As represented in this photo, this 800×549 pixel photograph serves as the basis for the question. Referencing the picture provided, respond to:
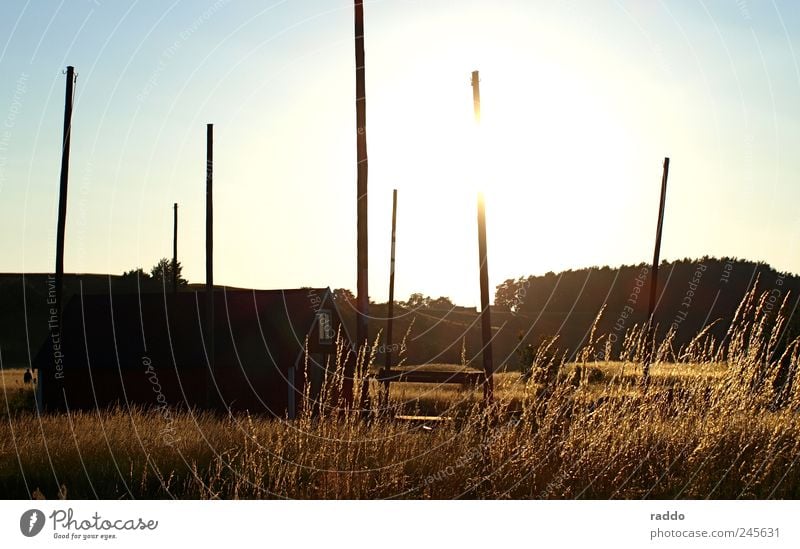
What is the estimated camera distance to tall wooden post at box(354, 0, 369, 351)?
1498cm

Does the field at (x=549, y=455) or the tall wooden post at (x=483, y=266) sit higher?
the tall wooden post at (x=483, y=266)

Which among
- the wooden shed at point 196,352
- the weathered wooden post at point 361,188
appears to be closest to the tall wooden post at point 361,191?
the weathered wooden post at point 361,188

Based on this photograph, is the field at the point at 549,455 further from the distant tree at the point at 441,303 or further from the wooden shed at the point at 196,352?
the distant tree at the point at 441,303

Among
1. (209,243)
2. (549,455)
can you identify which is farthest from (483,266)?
(209,243)

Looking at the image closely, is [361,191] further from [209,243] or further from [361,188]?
[209,243]

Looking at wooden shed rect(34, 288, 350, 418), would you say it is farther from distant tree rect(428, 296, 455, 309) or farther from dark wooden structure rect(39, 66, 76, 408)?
distant tree rect(428, 296, 455, 309)

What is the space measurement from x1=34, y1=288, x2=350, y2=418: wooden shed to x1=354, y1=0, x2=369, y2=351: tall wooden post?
42.6 feet

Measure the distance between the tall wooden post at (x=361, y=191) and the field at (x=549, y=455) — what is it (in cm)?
519

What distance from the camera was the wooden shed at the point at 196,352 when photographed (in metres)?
29.8

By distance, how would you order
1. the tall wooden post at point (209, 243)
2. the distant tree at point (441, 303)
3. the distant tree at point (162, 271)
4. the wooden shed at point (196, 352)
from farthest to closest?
the distant tree at point (441, 303) < the distant tree at point (162, 271) < the wooden shed at point (196, 352) < the tall wooden post at point (209, 243)

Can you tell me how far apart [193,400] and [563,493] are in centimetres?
2340

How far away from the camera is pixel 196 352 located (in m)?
30.8

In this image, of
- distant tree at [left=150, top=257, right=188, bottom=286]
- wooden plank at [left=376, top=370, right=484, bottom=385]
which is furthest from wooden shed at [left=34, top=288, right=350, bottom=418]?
distant tree at [left=150, top=257, right=188, bottom=286]
